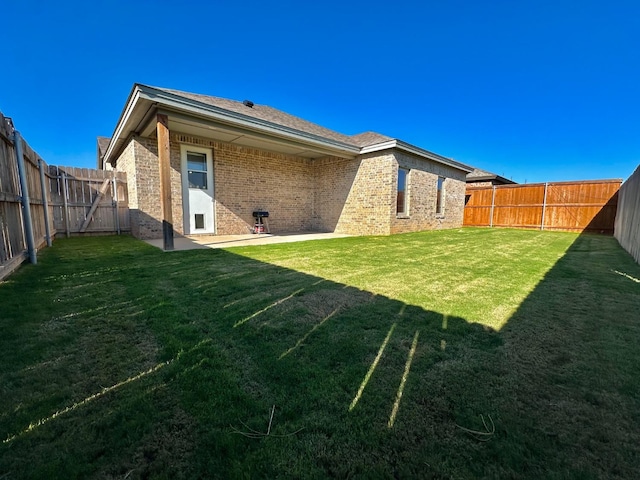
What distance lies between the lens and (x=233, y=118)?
707 cm

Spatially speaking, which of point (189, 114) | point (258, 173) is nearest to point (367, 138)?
point (258, 173)

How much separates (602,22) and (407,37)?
6297mm

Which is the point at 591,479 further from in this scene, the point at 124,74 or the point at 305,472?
the point at 124,74

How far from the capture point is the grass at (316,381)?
108 cm

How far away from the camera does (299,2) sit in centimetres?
954

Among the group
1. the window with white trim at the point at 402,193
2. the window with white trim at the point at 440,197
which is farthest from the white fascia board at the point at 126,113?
the window with white trim at the point at 440,197

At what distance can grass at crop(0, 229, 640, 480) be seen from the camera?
3.55 ft

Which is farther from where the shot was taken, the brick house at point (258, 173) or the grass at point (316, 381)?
the brick house at point (258, 173)

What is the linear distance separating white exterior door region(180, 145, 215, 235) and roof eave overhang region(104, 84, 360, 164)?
1.66m

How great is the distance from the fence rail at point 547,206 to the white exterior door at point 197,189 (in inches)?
541

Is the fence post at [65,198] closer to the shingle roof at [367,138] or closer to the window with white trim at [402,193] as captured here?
the shingle roof at [367,138]

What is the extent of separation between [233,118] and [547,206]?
14797 mm

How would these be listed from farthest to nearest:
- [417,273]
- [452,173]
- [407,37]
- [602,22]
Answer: [452,173] < [407,37] < [602,22] < [417,273]

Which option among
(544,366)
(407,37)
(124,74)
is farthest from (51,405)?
(124,74)
